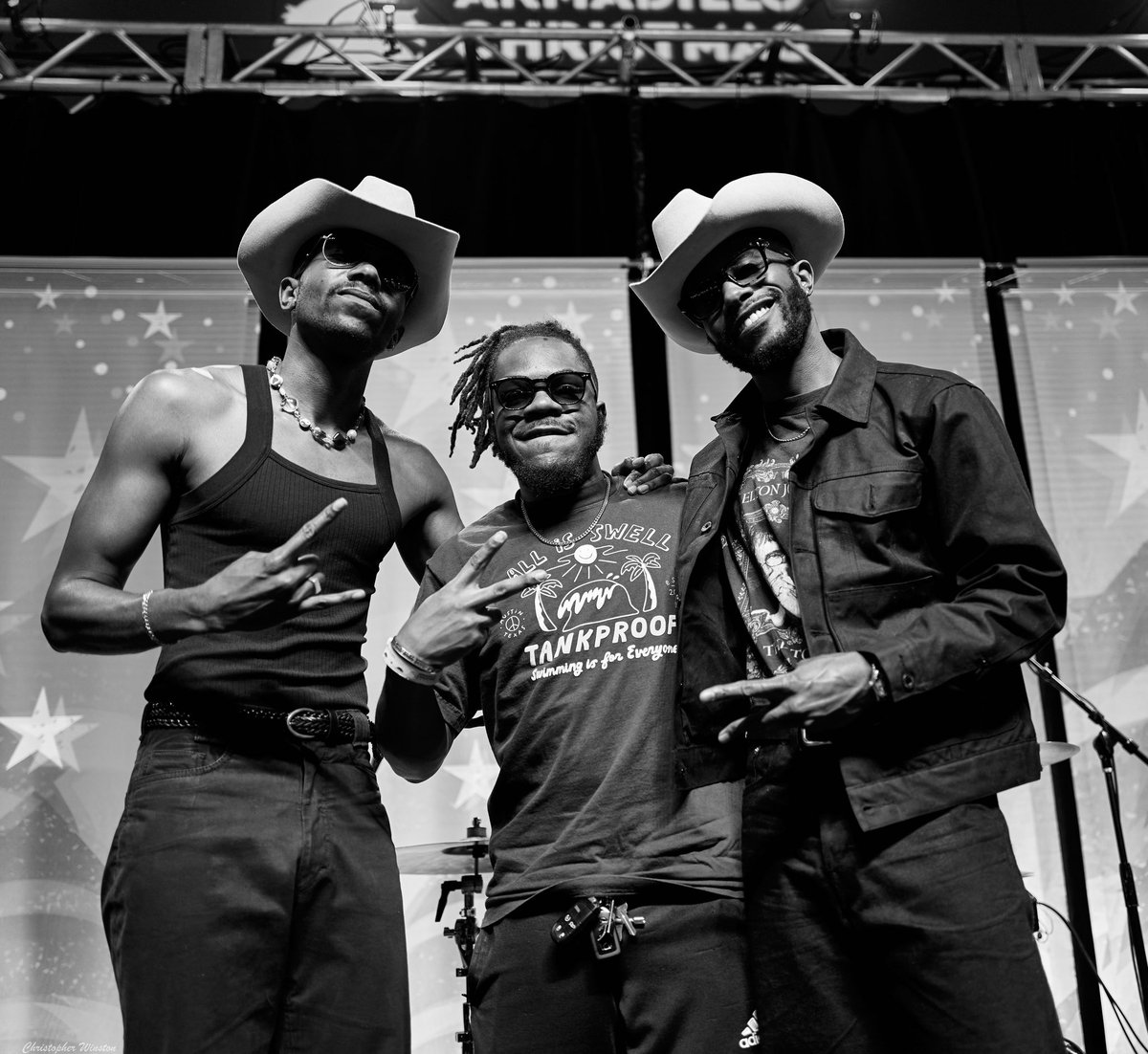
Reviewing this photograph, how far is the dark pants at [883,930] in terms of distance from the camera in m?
1.59

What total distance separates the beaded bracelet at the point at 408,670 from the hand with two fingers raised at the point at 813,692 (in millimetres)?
581

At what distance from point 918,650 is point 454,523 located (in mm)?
1124

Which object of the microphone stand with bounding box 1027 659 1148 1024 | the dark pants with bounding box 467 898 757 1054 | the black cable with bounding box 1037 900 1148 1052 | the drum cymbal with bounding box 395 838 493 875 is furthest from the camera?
the black cable with bounding box 1037 900 1148 1052

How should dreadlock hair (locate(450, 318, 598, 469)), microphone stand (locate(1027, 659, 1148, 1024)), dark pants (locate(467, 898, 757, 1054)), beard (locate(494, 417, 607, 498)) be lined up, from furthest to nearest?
microphone stand (locate(1027, 659, 1148, 1024)), dreadlock hair (locate(450, 318, 598, 469)), beard (locate(494, 417, 607, 498)), dark pants (locate(467, 898, 757, 1054))

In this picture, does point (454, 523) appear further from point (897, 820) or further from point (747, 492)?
point (897, 820)

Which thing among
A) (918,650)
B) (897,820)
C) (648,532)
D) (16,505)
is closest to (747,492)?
(648,532)

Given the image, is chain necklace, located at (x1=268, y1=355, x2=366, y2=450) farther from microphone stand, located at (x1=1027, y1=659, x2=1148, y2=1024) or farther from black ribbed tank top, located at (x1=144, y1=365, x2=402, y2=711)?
microphone stand, located at (x1=1027, y1=659, x2=1148, y2=1024)

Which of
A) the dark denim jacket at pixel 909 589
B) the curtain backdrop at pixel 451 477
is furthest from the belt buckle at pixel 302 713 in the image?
the curtain backdrop at pixel 451 477

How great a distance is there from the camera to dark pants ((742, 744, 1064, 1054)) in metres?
1.59

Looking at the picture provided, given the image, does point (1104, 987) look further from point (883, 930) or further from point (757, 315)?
point (757, 315)

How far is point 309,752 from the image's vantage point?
6.25 ft

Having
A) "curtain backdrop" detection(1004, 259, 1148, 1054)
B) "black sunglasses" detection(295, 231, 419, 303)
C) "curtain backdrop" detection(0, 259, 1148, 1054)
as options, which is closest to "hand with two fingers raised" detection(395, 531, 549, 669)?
"black sunglasses" detection(295, 231, 419, 303)

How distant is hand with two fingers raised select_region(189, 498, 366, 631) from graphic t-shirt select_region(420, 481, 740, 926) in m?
0.54

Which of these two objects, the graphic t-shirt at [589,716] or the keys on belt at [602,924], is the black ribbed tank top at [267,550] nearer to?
the graphic t-shirt at [589,716]
